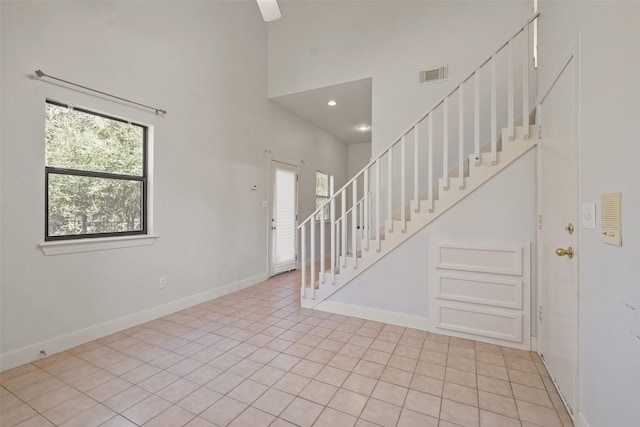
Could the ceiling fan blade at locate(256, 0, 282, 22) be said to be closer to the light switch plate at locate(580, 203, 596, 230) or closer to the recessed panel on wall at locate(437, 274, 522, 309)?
the light switch plate at locate(580, 203, 596, 230)

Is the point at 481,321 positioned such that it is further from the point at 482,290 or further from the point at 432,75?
the point at 432,75

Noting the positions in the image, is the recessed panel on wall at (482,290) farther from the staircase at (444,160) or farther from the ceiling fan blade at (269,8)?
the ceiling fan blade at (269,8)

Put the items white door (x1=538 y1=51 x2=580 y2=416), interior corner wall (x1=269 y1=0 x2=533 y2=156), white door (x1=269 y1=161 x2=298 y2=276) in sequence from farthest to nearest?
white door (x1=269 y1=161 x2=298 y2=276) < interior corner wall (x1=269 y1=0 x2=533 y2=156) < white door (x1=538 y1=51 x2=580 y2=416)

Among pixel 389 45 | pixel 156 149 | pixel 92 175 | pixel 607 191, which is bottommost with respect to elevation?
pixel 607 191

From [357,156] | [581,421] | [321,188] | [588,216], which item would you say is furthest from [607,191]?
[357,156]

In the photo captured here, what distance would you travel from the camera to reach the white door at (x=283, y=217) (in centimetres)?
506

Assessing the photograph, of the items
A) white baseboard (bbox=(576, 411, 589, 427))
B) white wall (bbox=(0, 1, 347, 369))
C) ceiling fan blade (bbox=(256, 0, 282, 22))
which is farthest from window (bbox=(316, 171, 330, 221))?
white baseboard (bbox=(576, 411, 589, 427))

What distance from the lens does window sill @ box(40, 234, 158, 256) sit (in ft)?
7.88

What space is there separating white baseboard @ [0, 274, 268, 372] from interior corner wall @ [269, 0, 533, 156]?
3091 mm

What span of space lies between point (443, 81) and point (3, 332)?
4.99 m

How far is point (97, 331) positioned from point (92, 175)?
148 centimetres

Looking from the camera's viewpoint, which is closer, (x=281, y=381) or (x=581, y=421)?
(x=581, y=421)

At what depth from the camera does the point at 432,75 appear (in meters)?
3.75

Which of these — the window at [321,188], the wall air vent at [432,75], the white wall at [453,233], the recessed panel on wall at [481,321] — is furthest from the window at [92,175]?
the window at [321,188]
